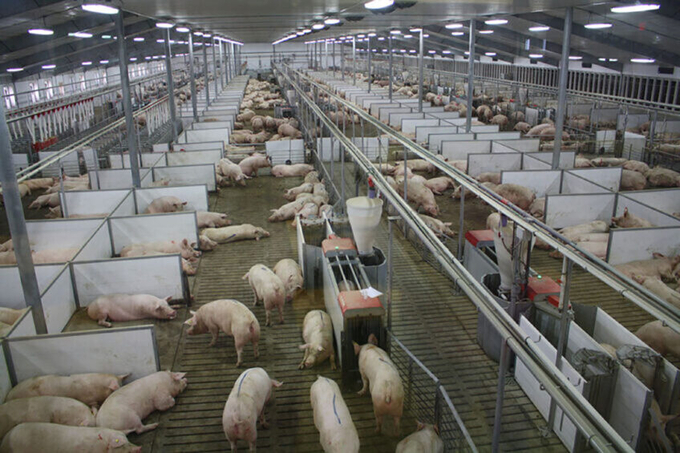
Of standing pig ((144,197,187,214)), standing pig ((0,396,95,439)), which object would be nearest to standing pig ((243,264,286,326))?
standing pig ((0,396,95,439))

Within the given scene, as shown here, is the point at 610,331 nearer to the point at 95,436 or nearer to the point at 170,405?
the point at 170,405

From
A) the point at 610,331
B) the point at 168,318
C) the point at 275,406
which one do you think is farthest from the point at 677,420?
the point at 168,318

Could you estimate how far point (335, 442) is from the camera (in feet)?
16.2

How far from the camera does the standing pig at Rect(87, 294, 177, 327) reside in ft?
25.8

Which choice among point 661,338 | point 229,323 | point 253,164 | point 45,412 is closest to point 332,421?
point 229,323

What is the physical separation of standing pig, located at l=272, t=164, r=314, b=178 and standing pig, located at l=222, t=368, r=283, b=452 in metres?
11.1

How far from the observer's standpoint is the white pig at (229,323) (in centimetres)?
691

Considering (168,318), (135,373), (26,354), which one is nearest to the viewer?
(26,354)

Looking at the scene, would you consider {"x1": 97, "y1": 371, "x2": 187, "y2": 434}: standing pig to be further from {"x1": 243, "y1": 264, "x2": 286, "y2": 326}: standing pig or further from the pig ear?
{"x1": 243, "y1": 264, "x2": 286, "y2": 326}: standing pig

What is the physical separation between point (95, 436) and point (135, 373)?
127 cm

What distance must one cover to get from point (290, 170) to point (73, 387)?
11.1 m

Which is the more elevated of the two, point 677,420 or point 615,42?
point 615,42

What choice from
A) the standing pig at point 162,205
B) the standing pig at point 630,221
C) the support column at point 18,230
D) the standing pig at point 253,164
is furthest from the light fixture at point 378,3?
the standing pig at point 253,164

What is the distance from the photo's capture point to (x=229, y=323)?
23.6 ft
